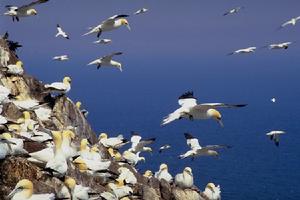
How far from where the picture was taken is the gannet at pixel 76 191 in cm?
1536

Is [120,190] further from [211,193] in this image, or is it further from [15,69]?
[211,193]

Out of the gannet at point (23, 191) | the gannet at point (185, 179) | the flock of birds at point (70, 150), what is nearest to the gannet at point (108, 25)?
the flock of birds at point (70, 150)

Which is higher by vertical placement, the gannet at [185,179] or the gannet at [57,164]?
the gannet at [185,179]

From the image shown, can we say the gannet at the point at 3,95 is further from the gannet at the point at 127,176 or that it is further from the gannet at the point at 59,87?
the gannet at the point at 59,87

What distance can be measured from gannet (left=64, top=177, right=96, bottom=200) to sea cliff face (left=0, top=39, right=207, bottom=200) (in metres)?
0.34

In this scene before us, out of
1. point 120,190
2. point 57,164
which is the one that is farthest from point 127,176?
point 57,164

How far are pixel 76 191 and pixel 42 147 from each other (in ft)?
7.23

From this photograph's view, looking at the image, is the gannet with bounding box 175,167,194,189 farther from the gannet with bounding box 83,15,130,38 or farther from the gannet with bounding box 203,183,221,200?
the gannet with bounding box 83,15,130,38

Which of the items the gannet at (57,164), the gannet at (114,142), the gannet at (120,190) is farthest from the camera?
the gannet at (114,142)

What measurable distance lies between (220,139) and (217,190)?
122 metres

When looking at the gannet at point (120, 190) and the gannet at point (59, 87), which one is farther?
the gannet at point (59, 87)

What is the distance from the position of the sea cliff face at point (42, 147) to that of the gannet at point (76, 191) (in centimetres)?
34

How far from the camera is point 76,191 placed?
15711 millimetres

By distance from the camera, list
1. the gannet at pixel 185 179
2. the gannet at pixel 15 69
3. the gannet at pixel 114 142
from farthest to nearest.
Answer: the gannet at pixel 114 142 → the gannet at pixel 15 69 → the gannet at pixel 185 179
